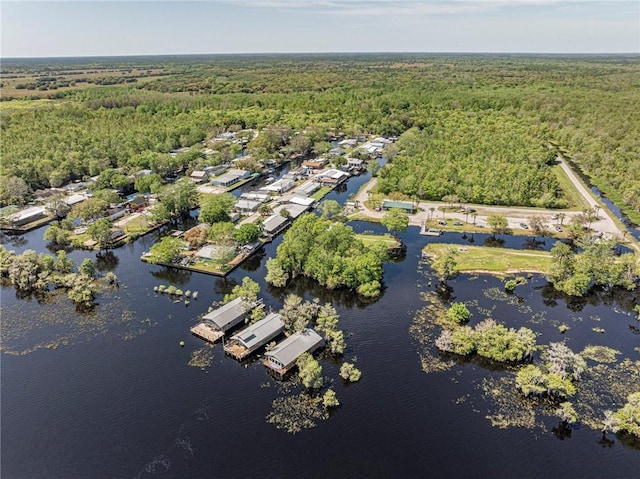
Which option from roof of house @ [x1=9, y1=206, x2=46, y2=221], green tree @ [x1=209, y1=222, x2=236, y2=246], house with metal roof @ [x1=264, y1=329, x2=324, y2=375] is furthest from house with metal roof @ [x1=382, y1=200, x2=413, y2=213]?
roof of house @ [x1=9, y1=206, x2=46, y2=221]

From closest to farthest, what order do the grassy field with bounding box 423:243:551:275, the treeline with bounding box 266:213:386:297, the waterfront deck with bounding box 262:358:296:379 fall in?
the waterfront deck with bounding box 262:358:296:379 < the treeline with bounding box 266:213:386:297 < the grassy field with bounding box 423:243:551:275

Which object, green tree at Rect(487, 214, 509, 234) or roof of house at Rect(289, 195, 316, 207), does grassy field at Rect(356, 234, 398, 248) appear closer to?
roof of house at Rect(289, 195, 316, 207)

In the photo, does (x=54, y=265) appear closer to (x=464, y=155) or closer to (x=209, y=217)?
(x=209, y=217)

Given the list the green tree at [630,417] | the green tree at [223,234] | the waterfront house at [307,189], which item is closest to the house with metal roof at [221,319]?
the green tree at [223,234]

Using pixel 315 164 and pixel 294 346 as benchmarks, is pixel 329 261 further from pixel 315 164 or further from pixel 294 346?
pixel 315 164

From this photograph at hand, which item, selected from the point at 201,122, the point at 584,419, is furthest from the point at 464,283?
the point at 201,122

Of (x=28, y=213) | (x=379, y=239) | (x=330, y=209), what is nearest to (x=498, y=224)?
(x=379, y=239)

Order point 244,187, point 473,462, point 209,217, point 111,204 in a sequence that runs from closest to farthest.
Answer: point 473,462 < point 209,217 < point 111,204 < point 244,187

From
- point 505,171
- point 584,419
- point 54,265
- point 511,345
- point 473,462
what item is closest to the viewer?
point 473,462
